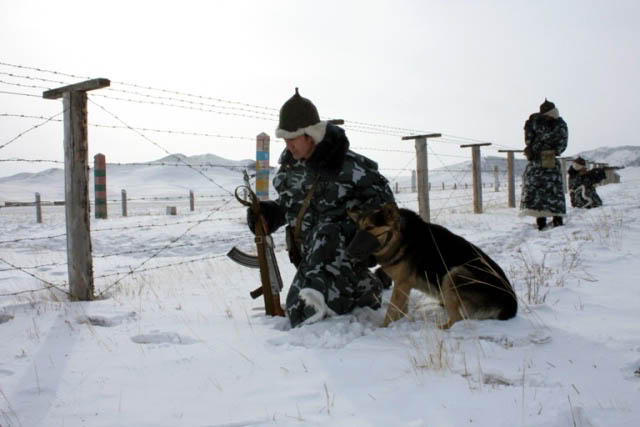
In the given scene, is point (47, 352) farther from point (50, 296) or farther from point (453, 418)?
point (453, 418)

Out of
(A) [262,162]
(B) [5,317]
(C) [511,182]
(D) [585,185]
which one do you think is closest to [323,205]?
(B) [5,317]

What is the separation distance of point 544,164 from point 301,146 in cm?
585

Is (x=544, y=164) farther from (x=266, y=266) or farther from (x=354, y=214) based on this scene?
(x=266, y=266)

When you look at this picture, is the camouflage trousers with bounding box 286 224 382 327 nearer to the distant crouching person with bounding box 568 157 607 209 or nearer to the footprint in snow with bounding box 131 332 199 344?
the footprint in snow with bounding box 131 332 199 344

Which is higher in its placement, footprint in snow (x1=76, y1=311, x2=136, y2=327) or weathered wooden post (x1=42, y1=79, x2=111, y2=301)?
weathered wooden post (x1=42, y1=79, x2=111, y2=301)

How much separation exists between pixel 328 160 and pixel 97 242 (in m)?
7.35

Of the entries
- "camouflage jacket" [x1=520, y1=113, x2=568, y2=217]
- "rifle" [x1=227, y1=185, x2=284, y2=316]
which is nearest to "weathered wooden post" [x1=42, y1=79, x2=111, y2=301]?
"rifle" [x1=227, y1=185, x2=284, y2=316]

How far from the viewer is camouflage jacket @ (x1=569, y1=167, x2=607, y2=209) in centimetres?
1142

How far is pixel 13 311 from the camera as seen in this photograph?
3.92m

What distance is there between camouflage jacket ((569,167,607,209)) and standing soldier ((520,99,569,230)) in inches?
161

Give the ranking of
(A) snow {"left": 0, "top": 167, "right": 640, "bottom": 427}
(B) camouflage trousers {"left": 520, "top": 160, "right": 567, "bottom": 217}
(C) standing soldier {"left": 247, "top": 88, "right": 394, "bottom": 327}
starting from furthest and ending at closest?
(B) camouflage trousers {"left": 520, "top": 160, "right": 567, "bottom": 217}, (C) standing soldier {"left": 247, "top": 88, "right": 394, "bottom": 327}, (A) snow {"left": 0, "top": 167, "right": 640, "bottom": 427}

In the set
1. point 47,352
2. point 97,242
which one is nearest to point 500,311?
point 47,352

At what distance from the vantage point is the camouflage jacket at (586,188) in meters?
11.4

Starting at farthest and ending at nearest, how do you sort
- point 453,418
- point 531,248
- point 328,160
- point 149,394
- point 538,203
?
point 538,203
point 531,248
point 328,160
point 149,394
point 453,418
